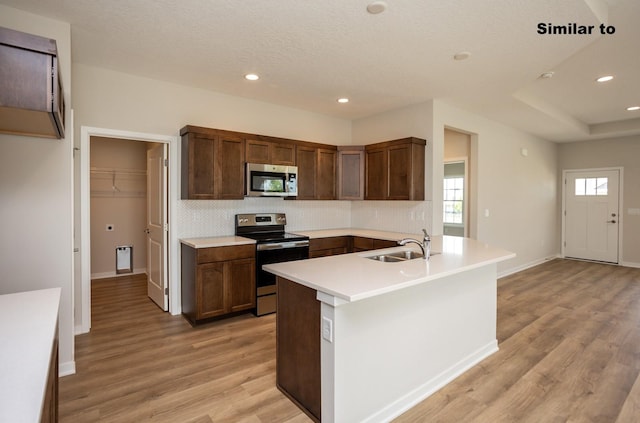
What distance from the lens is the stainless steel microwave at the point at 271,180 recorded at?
4.07 metres

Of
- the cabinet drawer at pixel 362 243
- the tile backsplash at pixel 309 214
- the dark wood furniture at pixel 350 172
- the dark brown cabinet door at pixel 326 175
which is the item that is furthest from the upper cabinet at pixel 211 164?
the cabinet drawer at pixel 362 243

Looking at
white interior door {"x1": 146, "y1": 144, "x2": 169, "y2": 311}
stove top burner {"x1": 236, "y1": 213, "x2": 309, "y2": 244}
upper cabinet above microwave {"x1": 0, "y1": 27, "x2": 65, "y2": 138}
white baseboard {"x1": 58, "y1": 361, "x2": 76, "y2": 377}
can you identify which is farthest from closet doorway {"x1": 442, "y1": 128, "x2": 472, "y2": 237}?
white baseboard {"x1": 58, "y1": 361, "x2": 76, "y2": 377}

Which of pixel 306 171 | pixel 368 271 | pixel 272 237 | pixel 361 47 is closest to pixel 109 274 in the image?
pixel 272 237

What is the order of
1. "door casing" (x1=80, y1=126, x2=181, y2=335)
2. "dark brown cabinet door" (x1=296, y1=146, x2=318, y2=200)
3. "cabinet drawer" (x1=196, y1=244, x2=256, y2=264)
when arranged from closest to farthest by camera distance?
"door casing" (x1=80, y1=126, x2=181, y2=335)
"cabinet drawer" (x1=196, y1=244, x2=256, y2=264)
"dark brown cabinet door" (x1=296, y1=146, x2=318, y2=200)

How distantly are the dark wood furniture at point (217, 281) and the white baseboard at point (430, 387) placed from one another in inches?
83.0

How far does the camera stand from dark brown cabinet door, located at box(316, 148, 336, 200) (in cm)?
481


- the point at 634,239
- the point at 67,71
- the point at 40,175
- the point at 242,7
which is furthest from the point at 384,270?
the point at 634,239

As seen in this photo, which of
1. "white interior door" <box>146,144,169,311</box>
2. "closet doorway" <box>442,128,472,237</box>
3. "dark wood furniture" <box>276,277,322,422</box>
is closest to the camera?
"dark wood furniture" <box>276,277,322,422</box>

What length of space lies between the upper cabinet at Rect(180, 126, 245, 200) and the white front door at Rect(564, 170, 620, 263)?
24.5 feet

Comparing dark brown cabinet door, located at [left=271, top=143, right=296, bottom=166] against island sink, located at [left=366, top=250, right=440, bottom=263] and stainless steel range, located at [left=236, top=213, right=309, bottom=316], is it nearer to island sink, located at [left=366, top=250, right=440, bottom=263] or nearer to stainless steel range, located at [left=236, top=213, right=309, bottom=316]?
stainless steel range, located at [left=236, top=213, right=309, bottom=316]

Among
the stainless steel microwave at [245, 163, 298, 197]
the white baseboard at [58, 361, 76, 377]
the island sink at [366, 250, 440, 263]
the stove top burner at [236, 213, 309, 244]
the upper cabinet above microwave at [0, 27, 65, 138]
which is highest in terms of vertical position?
the upper cabinet above microwave at [0, 27, 65, 138]

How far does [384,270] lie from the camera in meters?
2.18

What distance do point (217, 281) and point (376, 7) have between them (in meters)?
2.91

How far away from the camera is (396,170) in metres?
4.52
